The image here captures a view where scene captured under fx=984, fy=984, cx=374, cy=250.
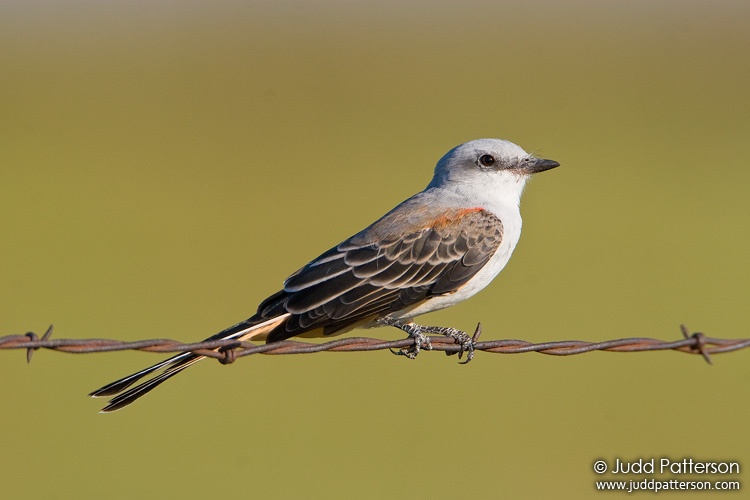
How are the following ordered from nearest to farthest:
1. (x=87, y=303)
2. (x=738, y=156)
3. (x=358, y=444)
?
(x=358, y=444) → (x=87, y=303) → (x=738, y=156)

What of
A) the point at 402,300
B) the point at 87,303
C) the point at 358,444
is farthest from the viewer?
the point at 87,303

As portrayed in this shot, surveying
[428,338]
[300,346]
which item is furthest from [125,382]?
[428,338]

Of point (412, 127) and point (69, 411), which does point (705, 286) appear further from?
point (412, 127)

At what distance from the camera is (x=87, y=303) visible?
46.1 feet

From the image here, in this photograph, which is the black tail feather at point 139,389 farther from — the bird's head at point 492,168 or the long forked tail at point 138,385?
the bird's head at point 492,168

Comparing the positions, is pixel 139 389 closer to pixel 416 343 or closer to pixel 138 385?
pixel 138 385

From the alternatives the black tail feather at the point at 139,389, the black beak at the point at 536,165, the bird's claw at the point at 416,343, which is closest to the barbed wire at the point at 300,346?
the bird's claw at the point at 416,343

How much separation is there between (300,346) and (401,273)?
1898 millimetres

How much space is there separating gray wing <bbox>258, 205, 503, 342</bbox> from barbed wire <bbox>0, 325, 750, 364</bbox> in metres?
1.13

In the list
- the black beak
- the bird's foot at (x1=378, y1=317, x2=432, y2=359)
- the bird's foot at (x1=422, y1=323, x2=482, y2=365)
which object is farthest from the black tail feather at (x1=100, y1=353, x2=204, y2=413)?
the black beak

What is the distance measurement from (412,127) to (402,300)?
1860 centimetres

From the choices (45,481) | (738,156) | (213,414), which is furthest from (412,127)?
(45,481)

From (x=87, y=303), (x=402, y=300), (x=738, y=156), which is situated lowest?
(x=402, y=300)

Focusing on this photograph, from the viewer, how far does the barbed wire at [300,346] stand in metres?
4.69
